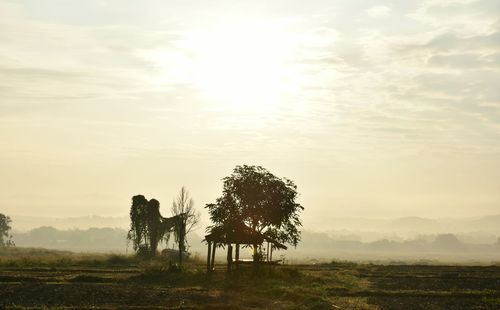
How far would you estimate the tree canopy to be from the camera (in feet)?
180

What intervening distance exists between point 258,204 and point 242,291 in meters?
17.9

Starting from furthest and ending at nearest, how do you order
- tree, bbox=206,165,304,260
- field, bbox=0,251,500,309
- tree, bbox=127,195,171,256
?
tree, bbox=127,195,171,256 < tree, bbox=206,165,304,260 < field, bbox=0,251,500,309

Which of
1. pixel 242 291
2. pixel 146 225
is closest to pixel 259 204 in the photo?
pixel 242 291

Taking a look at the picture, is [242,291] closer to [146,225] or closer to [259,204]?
[259,204]

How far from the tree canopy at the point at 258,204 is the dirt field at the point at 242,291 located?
6.43 meters

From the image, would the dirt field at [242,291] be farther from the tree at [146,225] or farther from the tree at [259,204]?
the tree at [146,225]

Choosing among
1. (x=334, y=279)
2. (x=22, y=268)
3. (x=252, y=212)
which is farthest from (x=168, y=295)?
(x=22, y=268)

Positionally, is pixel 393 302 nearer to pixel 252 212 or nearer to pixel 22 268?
pixel 252 212

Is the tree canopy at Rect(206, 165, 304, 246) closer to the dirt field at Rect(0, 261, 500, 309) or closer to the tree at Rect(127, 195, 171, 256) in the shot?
the dirt field at Rect(0, 261, 500, 309)

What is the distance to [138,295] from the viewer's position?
32.7 meters

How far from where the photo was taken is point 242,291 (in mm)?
37656

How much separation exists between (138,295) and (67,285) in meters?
7.62

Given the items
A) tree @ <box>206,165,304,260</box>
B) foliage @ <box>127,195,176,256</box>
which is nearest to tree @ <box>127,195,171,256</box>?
foliage @ <box>127,195,176,256</box>

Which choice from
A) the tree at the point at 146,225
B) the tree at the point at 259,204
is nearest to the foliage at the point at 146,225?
the tree at the point at 146,225
